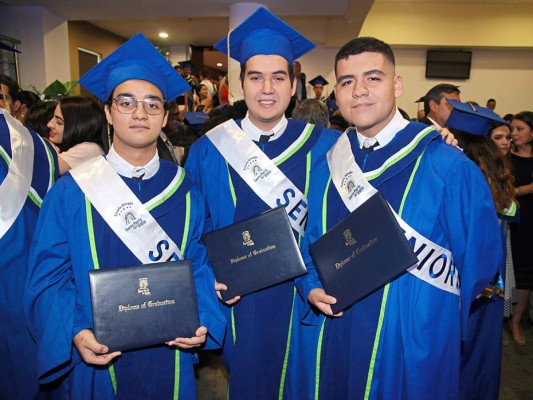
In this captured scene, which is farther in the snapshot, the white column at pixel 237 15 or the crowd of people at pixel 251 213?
the white column at pixel 237 15

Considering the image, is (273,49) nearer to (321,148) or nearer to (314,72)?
(321,148)

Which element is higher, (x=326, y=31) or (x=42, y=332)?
(x=326, y=31)

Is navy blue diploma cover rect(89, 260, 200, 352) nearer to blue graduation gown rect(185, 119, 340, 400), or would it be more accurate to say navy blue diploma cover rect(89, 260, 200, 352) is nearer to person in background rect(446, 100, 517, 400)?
blue graduation gown rect(185, 119, 340, 400)

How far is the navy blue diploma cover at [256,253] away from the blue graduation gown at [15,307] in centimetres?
88

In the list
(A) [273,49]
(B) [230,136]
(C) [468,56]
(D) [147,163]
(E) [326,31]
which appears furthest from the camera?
(C) [468,56]

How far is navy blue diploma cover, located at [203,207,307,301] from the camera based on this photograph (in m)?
1.80

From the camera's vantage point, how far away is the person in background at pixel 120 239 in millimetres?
1636

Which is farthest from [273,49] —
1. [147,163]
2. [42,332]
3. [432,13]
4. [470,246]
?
[432,13]

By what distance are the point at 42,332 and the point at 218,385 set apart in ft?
6.57

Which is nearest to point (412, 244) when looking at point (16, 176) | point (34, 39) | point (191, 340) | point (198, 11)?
point (191, 340)

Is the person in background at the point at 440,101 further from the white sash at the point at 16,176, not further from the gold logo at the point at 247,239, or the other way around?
the white sash at the point at 16,176

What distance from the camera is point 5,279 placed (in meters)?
1.98

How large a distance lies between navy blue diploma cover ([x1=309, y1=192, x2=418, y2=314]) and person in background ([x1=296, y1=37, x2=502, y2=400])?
0.26ft

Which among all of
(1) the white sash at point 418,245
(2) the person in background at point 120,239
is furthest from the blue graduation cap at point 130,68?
(1) the white sash at point 418,245
